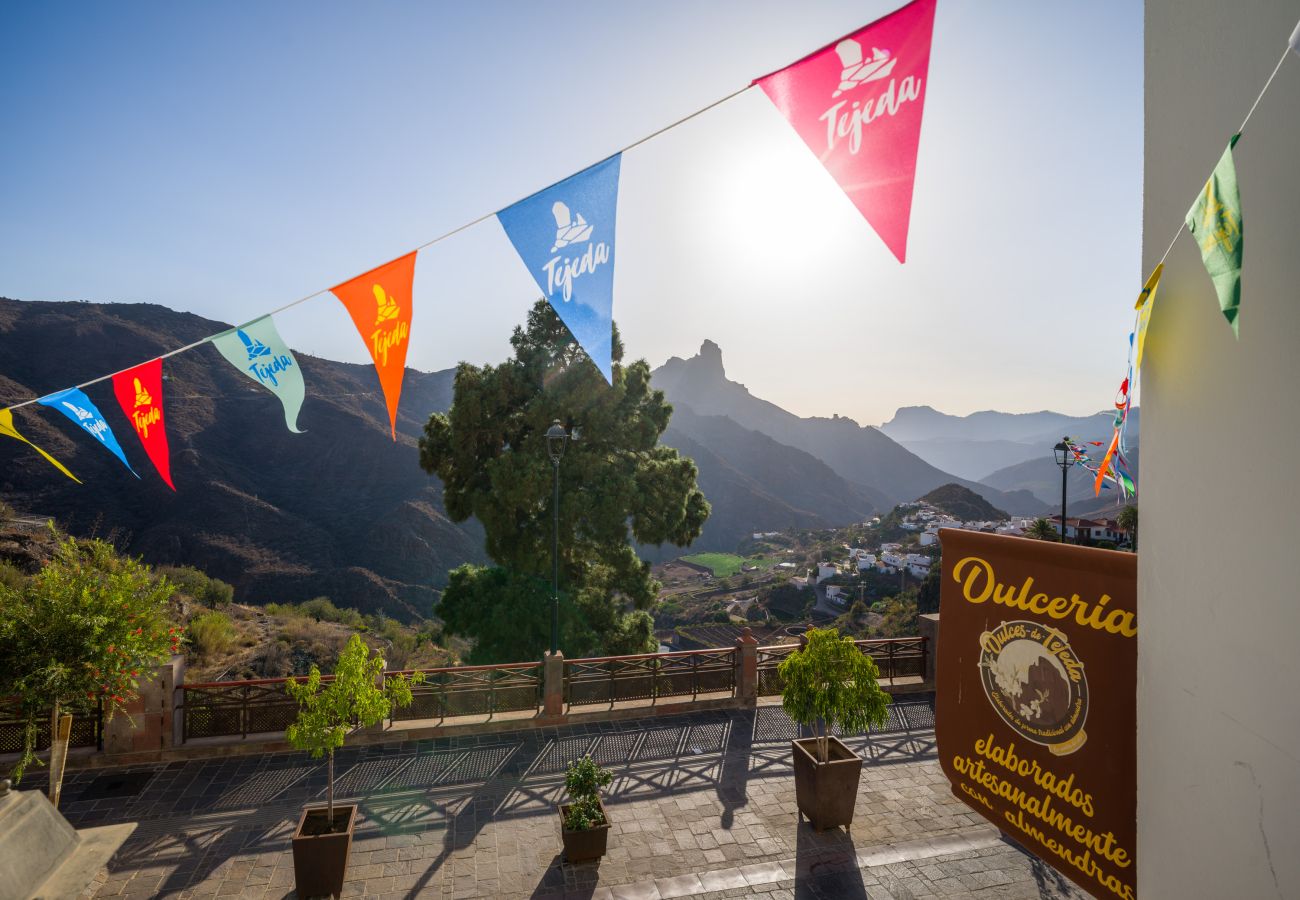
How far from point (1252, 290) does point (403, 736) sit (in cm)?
1105

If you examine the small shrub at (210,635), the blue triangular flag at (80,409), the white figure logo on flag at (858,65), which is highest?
the white figure logo on flag at (858,65)

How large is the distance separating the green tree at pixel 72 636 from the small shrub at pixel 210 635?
12.0 meters

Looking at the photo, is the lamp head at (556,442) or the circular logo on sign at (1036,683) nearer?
the circular logo on sign at (1036,683)

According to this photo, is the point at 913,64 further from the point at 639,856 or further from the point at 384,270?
the point at 639,856

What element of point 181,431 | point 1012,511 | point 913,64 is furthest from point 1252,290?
point 1012,511

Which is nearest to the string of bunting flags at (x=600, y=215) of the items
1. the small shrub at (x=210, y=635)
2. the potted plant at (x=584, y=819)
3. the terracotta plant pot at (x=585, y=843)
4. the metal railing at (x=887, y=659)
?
the potted plant at (x=584, y=819)

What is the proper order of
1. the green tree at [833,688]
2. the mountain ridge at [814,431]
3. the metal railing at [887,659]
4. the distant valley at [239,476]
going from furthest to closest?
1. the mountain ridge at [814,431]
2. the distant valley at [239,476]
3. the metal railing at [887,659]
4. the green tree at [833,688]

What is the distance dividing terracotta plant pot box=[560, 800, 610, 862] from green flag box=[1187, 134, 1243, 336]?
7.12 meters

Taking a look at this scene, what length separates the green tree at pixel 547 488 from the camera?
57.6 feet

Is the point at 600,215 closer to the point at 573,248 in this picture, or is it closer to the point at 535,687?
the point at 573,248

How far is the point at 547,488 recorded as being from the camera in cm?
1706

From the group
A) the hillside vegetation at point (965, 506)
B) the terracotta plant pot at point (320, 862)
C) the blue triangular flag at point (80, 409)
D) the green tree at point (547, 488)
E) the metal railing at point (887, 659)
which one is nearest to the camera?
the terracotta plant pot at point (320, 862)

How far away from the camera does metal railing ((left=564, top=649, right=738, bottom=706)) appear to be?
37.6 ft

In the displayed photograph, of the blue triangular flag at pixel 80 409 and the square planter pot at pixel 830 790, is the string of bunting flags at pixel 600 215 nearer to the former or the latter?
the blue triangular flag at pixel 80 409
